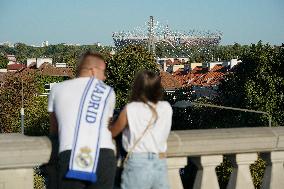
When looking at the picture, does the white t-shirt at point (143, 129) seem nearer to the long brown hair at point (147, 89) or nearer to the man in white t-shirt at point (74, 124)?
the long brown hair at point (147, 89)

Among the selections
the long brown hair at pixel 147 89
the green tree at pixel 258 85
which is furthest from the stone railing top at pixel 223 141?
the green tree at pixel 258 85

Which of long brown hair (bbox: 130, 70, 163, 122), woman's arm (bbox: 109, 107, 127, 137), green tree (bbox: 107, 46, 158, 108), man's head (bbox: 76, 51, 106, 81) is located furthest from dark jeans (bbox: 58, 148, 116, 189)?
green tree (bbox: 107, 46, 158, 108)

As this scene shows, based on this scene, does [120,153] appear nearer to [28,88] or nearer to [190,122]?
[190,122]

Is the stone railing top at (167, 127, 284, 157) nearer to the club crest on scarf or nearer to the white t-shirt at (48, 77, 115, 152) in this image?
the white t-shirt at (48, 77, 115, 152)

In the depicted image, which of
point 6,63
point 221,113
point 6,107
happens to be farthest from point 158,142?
point 6,63

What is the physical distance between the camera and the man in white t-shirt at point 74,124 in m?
3.88

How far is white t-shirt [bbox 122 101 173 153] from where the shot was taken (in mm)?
4078

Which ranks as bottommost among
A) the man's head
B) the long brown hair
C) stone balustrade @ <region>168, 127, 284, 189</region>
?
stone balustrade @ <region>168, 127, 284, 189</region>

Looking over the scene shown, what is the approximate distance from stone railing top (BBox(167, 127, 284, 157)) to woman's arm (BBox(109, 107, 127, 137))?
0.47 m

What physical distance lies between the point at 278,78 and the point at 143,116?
37.8m

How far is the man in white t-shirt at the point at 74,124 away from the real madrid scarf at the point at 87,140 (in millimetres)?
32

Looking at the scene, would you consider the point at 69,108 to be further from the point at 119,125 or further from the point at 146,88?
the point at 146,88

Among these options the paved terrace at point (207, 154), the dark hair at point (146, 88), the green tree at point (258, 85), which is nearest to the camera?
the paved terrace at point (207, 154)

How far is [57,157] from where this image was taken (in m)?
4.09
